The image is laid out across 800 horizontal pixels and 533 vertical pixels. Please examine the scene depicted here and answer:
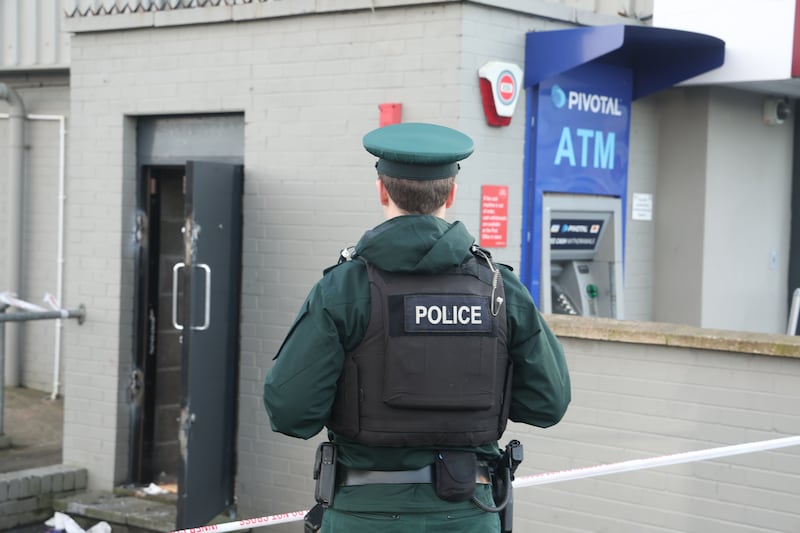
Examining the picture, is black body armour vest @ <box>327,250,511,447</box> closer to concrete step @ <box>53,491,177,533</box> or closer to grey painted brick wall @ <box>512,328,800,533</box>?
grey painted brick wall @ <box>512,328,800,533</box>

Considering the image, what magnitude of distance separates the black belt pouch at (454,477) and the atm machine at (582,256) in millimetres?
3503

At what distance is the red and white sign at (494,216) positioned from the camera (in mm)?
5867

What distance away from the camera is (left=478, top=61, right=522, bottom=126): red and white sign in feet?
18.9

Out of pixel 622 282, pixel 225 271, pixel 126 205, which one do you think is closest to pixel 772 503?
pixel 622 282

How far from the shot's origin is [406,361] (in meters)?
2.77

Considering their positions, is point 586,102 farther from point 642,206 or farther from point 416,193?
point 416,193

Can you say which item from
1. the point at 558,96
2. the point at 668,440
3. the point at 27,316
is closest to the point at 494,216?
the point at 558,96

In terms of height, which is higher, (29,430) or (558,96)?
(558,96)

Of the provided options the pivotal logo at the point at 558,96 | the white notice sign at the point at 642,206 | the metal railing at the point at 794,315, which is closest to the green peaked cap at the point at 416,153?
the pivotal logo at the point at 558,96

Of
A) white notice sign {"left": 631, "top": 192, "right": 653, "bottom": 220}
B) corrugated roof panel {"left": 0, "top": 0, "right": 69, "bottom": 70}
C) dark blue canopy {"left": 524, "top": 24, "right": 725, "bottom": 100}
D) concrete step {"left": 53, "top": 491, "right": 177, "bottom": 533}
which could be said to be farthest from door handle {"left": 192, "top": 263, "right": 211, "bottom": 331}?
corrugated roof panel {"left": 0, "top": 0, "right": 69, "bottom": 70}

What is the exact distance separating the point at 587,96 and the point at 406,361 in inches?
163

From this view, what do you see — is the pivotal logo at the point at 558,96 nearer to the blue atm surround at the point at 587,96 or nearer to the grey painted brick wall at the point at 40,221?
the blue atm surround at the point at 587,96

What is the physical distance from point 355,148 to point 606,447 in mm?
2137

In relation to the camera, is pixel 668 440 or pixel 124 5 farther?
pixel 124 5
